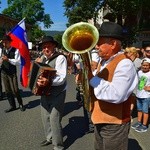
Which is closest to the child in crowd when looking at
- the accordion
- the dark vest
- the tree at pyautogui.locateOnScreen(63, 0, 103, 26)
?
the accordion

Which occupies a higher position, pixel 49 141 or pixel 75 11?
pixel 75 11

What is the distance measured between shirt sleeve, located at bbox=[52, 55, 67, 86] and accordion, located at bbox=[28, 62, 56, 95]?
0.13 m

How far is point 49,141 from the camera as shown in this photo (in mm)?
5875

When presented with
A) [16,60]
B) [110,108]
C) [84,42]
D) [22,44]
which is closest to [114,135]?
[110,108]

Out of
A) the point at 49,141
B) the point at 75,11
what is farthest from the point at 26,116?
the point at 75,11

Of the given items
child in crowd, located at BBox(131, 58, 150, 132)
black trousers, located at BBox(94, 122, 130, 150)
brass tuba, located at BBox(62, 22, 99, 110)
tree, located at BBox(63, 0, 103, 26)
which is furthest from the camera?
tree, located at BBox(63, 0, 103, 26)

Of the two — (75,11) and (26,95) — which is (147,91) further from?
(75,11)

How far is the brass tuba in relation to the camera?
330 centimetres

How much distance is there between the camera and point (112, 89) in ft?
10.4

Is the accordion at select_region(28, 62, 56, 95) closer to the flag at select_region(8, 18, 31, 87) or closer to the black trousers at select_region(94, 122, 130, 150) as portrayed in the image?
the black trousers at select_region(94, 122, 130, 150)

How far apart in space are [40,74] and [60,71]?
41 centimetres

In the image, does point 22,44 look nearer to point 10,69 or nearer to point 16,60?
point 16,60

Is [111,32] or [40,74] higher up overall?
[111,32]

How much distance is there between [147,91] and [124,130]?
328 cm
